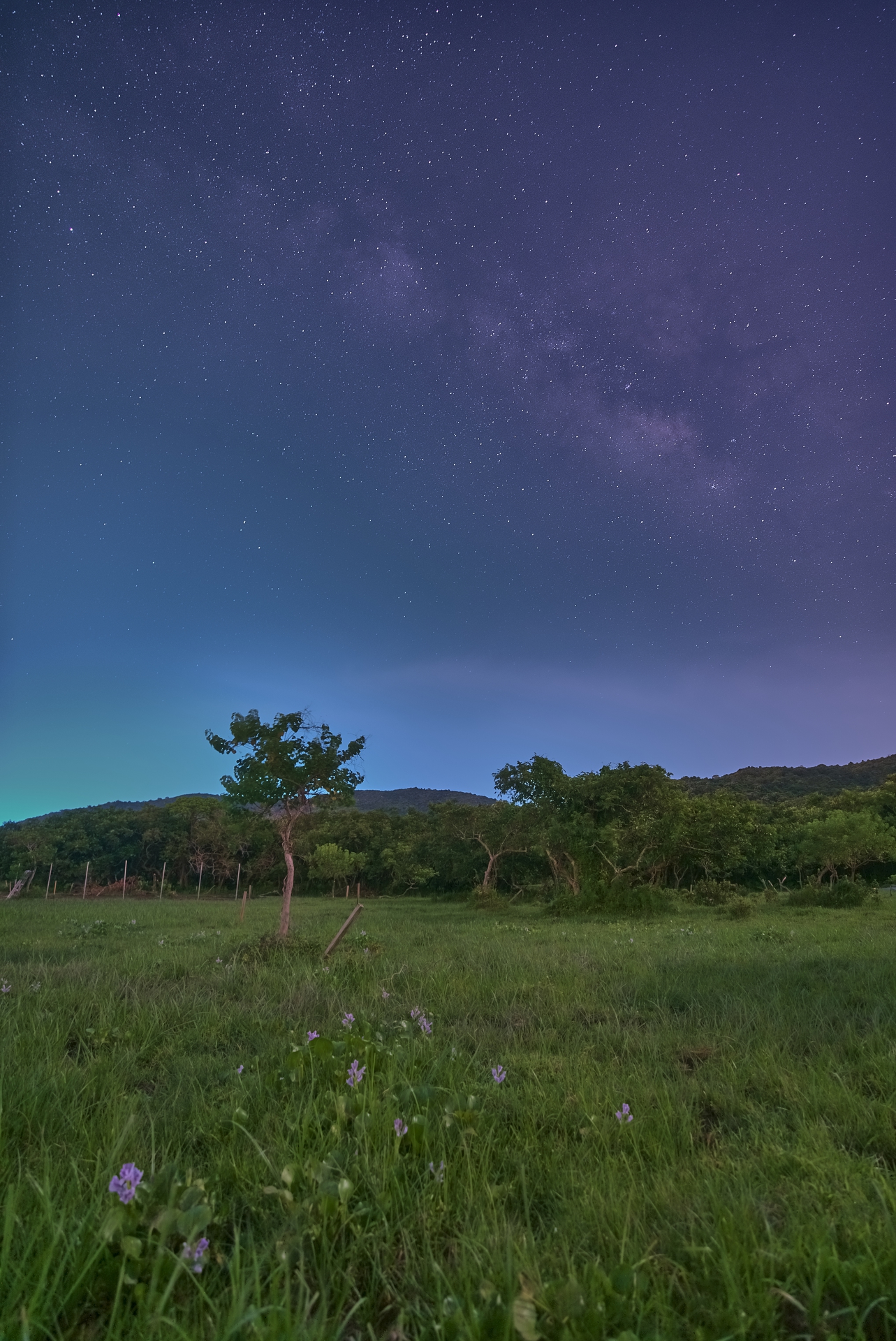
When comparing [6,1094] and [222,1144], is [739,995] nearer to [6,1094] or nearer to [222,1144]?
[222,1144]

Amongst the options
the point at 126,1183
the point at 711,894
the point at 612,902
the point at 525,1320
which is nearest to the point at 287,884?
the point at 612,902

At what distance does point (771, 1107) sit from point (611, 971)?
5.12 metres

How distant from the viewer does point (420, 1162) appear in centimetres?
280

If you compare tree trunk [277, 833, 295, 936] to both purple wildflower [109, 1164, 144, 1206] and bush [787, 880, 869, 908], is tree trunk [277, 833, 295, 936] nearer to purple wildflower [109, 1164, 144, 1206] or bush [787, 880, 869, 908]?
purple wildflower [109, 1164, 144, 1206]

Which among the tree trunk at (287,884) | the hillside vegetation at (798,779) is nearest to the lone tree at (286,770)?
the tree trunk at (287,884)

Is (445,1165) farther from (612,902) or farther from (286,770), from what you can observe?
(612,902)

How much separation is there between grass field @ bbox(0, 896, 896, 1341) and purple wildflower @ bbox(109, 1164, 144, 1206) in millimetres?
90

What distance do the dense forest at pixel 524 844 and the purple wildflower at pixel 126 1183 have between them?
736 inches

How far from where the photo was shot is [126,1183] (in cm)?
202

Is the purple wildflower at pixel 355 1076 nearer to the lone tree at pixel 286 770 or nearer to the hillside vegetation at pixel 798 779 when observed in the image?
the lone tree at pixel 286 770

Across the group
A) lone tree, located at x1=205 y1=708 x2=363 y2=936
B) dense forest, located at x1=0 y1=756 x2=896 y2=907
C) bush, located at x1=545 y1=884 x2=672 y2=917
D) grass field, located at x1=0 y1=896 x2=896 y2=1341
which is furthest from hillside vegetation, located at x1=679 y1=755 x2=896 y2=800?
grass field, located at x1=0 y1=896 x2=896 y2=1341

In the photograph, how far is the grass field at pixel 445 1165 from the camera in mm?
1855

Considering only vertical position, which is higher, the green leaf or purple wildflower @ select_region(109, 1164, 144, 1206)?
purple wildflower @ select_region(109, 1164, 144, 1206)

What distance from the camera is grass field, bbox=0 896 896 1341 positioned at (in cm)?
186
